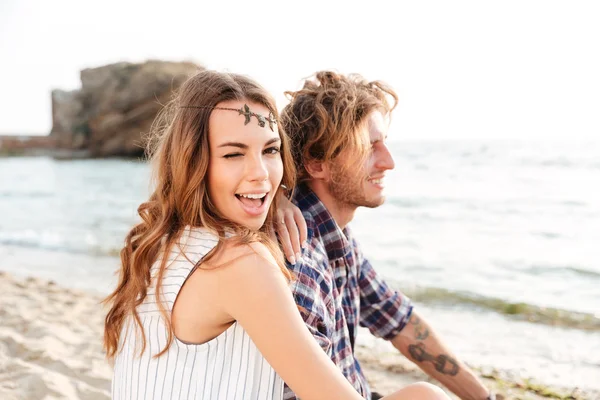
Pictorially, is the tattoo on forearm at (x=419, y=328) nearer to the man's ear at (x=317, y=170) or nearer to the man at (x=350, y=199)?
the man at (x=350, y=199)

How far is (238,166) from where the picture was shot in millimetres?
2102

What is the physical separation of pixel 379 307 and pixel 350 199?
0.66 m

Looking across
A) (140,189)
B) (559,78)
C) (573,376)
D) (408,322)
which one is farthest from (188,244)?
(559,78)

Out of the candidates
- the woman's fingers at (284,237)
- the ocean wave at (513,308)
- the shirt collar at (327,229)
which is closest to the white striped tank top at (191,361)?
the woman's fingers at (284,237)

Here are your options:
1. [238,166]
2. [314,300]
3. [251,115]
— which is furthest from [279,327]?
[251,115]

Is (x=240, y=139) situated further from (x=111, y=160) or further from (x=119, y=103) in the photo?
(x=119, y=103)

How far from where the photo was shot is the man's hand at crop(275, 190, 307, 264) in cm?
228

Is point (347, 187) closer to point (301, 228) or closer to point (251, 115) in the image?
Answer: point (301, 228)

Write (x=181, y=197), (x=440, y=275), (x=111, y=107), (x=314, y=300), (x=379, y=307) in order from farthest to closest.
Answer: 1. (x=111, y=107)
2. (x=440, y=275)
3. (x=379, y=307)
4. (x=314, y=300)
5. (x=181, y=197)

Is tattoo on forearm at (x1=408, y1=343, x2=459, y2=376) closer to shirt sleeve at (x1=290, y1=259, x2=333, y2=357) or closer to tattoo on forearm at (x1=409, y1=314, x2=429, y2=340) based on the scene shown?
tattoo on forearm at (x1=409, y1=314, x2=429, y2=340)

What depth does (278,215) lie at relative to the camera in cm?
248

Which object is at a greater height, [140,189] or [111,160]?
[140,189]

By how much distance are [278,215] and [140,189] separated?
61.5ft

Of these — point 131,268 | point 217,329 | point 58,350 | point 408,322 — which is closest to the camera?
point 217,329
